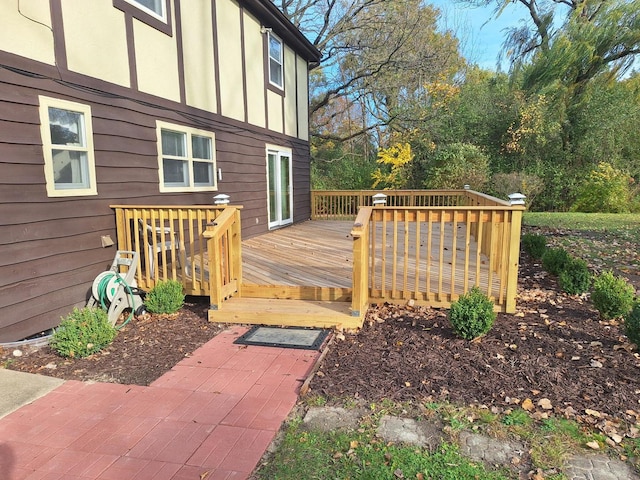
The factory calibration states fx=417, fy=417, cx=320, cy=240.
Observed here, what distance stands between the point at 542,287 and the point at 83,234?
17.8 ft

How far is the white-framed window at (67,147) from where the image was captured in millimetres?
3982

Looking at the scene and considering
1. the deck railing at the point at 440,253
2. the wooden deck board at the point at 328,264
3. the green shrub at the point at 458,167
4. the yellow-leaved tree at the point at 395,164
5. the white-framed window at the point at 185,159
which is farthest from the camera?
the yellow-leaved tree at the point at 395,164

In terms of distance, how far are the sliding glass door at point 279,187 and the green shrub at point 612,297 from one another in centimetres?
698

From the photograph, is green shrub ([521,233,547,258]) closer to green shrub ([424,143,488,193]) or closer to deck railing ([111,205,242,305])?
deck railing ([111,205,242,305])

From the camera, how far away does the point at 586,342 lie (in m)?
3.51

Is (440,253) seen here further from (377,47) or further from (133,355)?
(377,47)

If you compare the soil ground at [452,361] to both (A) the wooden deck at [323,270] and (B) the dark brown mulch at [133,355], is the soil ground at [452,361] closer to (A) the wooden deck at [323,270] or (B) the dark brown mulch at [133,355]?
(B) the dark brown mulch at [133,355]

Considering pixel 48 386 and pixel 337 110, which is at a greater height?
pixel 337 110

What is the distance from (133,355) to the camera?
356 cm

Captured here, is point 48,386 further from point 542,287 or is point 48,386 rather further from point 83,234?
point 542,287

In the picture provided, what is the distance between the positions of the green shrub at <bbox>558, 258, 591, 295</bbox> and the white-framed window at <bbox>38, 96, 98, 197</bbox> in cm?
541

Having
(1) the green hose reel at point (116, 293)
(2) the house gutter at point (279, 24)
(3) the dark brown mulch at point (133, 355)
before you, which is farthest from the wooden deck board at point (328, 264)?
(2) the house gutter at point (279, 24)

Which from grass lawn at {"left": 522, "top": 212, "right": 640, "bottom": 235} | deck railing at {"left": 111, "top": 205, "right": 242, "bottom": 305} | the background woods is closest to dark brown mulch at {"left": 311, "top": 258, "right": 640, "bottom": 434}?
deck railing at {"left": 111, "top": 205, "right": 242, "bottom": 305}

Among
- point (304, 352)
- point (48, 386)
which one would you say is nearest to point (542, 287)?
point (304, 352)
